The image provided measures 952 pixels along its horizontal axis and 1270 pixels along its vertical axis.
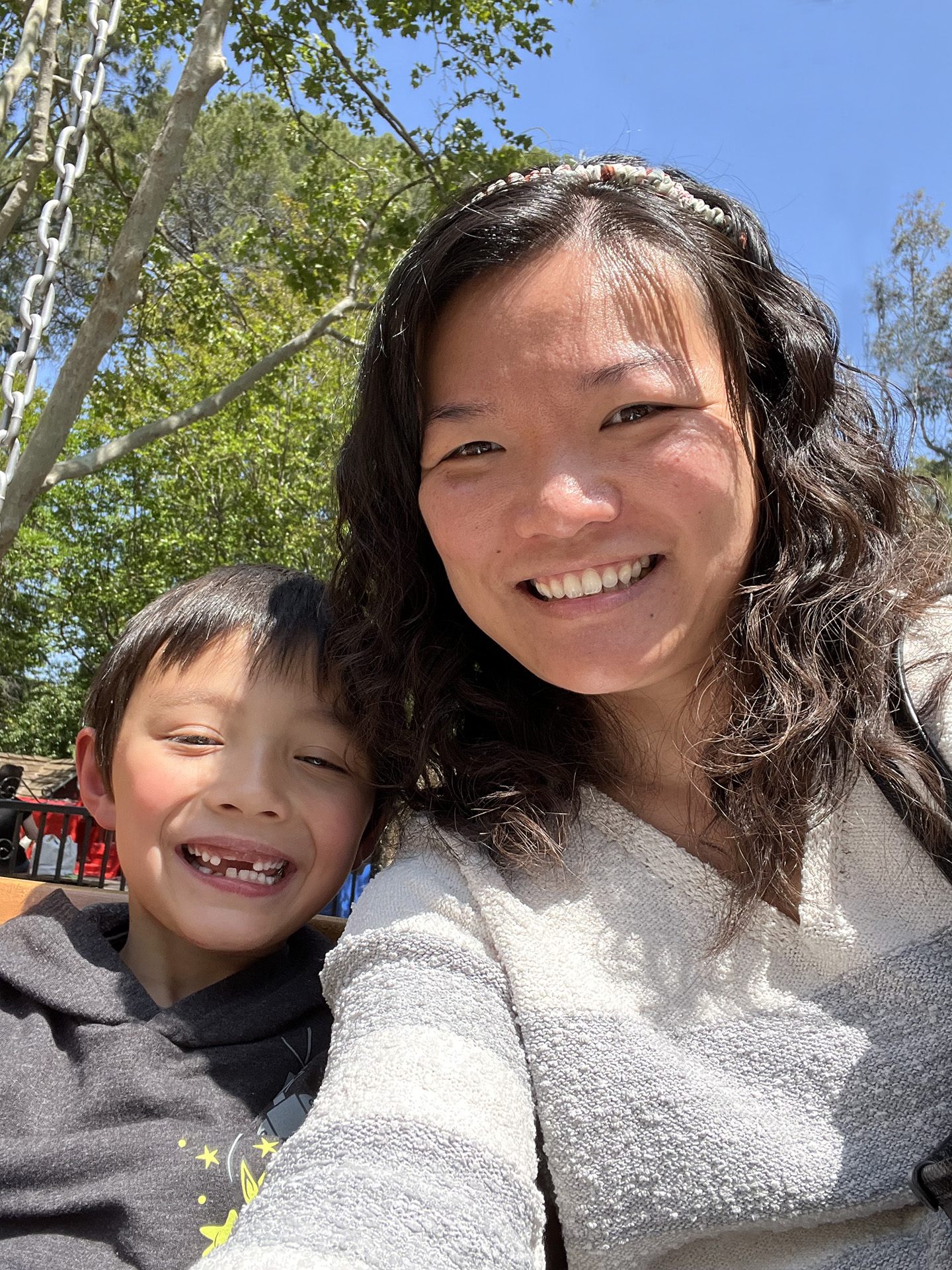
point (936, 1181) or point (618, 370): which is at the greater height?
point (618, 370)

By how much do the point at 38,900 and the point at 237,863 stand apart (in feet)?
1.43

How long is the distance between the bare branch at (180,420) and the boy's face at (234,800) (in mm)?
3957

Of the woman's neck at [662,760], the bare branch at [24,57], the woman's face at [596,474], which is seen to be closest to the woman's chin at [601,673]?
the woman's face at [596,474]

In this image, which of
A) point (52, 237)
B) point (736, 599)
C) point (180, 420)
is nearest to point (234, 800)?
point (736, 599)

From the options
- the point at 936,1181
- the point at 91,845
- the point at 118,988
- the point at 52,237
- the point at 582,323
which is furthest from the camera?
the point at 91,845

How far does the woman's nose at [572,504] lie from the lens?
122 cm

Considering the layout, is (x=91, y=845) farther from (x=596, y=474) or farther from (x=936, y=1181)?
(x=936, y=1181)

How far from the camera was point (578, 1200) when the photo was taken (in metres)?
1.14

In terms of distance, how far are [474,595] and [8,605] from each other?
19.1 meters

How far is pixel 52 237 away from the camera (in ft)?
6.70

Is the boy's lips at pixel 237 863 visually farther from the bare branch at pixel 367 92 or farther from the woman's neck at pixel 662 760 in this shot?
the bare branch at pixel 367 92

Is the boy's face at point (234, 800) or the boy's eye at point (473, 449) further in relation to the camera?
the boy's face at point (234, 800)

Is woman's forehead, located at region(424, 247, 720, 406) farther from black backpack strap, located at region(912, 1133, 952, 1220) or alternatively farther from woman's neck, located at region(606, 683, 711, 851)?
black backpack strap, located at region(912, 1133, 952, 1220)

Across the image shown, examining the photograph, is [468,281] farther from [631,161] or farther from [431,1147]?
[431,1147]
